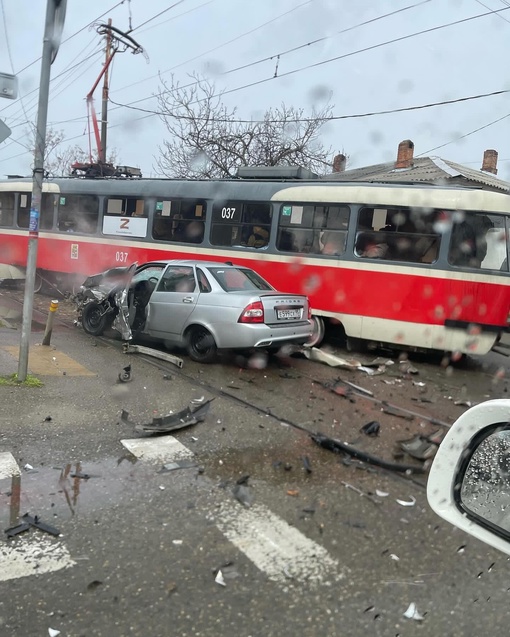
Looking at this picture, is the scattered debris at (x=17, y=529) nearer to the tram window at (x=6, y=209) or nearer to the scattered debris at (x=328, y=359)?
the scattered debris at (x=328, y=359)

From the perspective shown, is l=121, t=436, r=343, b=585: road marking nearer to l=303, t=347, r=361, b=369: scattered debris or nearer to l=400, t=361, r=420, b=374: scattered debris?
l=303, t=347, r=361, b=369: scattered debris

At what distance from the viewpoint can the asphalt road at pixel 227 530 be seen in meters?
2.91

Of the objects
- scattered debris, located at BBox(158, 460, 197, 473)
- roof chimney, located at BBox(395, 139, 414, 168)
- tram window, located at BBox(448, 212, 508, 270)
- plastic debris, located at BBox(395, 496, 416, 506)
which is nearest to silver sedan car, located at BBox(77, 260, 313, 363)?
tram window, located at BBox(448, 212, 508, 270)

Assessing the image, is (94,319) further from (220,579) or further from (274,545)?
(220,579)

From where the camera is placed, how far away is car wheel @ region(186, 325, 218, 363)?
27.5ft

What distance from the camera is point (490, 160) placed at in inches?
1232

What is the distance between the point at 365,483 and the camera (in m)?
4.65

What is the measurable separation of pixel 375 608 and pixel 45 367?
5.97 m

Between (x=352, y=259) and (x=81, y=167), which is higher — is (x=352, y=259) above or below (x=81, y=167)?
below

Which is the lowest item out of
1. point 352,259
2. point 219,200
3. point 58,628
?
point 58,628

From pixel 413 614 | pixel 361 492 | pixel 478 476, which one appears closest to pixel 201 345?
pixel 361 492

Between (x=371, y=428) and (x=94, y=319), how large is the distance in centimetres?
606

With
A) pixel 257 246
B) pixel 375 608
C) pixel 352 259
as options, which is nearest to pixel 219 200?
pixel 257 246

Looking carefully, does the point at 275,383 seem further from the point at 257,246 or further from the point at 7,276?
the point at 7,276
